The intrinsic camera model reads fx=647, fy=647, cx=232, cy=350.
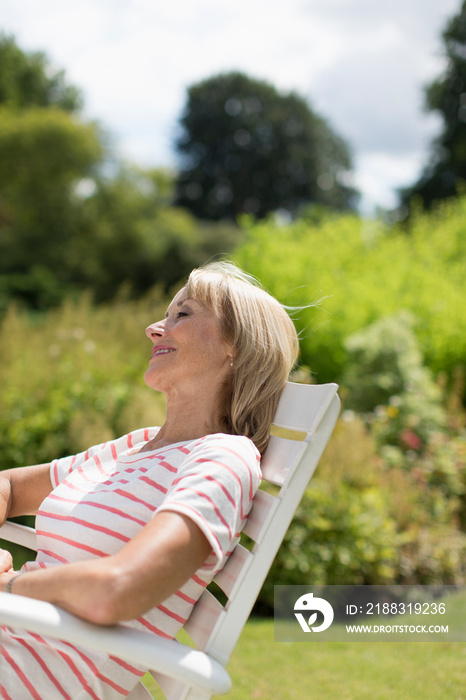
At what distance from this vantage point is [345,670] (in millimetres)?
3012

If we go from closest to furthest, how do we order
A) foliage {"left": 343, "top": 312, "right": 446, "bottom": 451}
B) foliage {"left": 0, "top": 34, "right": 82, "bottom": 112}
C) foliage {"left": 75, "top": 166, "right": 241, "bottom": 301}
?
1. foliage {"left": 343, "top": 312, "right": 446, "bottom": 451}
2. foliage {"left": 75, "top": 166, "right": 241, "bottom": 301}
3. foliage {"left": 0, "top": 34, "right": 82, "bottom": 112}

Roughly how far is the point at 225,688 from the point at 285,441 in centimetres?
55

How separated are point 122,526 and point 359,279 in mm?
7395

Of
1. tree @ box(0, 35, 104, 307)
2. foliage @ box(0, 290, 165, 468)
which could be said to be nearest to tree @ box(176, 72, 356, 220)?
tree @ box(0, 35, 104, 307)

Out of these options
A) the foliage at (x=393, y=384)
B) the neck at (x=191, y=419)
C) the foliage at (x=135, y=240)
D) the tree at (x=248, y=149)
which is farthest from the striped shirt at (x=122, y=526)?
the tree at (x=248, y=149)

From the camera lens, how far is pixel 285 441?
149 centimetres

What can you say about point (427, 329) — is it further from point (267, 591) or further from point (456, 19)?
point (456, 19)

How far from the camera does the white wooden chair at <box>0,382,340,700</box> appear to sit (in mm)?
1033

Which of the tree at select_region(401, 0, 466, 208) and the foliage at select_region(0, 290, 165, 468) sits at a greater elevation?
the tree at select_region(401, 0, 466, 208)

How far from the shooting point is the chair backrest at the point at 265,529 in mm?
1269

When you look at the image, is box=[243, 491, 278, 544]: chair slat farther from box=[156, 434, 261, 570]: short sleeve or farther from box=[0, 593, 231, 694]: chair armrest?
box=[0, 593, 231, 694]: chair armrest

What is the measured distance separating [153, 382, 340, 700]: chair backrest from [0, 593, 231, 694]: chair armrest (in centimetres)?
17

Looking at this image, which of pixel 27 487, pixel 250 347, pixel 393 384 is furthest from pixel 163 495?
pixel 393 384

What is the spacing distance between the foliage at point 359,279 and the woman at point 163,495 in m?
4.63
